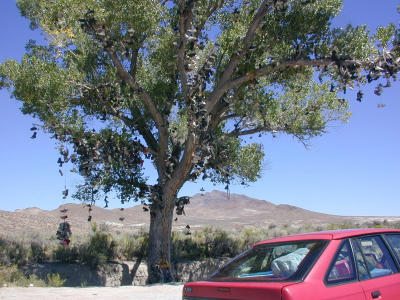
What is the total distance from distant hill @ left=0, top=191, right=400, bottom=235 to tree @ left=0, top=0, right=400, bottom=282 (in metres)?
13.2

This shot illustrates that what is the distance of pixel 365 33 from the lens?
13969mm

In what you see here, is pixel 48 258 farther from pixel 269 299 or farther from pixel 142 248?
pixel 269 299

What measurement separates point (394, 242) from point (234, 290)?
224cm

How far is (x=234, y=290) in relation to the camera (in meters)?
4.28

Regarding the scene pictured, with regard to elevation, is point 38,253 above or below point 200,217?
below

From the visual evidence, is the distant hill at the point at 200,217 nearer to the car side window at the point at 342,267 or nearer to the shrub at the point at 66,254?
the shrub at the point at 66,254

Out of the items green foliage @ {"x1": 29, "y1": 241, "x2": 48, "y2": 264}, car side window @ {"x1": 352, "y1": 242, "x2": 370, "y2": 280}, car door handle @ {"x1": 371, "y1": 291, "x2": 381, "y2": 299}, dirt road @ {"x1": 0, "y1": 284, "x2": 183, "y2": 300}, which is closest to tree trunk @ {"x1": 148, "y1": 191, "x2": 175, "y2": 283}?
dirt road @ {"x1": 0, "y1": 284, "x2": 183, "y2": 300}

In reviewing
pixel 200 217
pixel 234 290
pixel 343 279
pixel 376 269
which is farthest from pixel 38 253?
pixel 200 217

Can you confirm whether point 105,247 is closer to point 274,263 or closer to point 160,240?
point 160,240

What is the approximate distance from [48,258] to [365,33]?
551 inches

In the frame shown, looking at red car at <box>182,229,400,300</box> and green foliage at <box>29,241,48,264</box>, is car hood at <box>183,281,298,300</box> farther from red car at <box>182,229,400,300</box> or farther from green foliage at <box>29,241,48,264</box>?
green foliage at <box>29,241,48,264</box>

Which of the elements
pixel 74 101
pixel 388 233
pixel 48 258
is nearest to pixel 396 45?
pixel 388 233

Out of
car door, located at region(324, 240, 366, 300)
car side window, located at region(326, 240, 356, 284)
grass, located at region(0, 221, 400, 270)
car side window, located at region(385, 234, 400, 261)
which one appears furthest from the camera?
grass, located at region(0, 221, 400, 270)

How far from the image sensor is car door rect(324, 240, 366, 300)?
406cm
